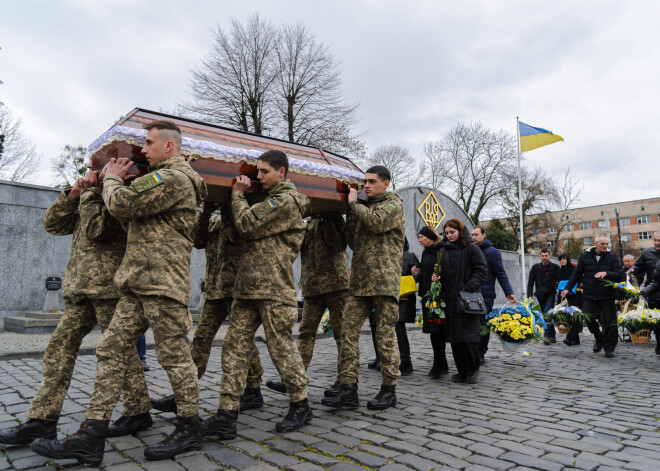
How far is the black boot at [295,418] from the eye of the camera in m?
3.54

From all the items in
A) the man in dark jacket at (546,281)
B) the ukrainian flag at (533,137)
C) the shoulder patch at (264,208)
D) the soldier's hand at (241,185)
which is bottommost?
the man in dark jacket at (546,281)

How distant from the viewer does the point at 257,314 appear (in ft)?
12.4

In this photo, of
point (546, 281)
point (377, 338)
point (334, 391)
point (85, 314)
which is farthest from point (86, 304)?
point (546, 281)

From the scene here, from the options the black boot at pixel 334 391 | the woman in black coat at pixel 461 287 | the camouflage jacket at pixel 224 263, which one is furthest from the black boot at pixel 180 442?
the woman in black coat at pixel 461 287

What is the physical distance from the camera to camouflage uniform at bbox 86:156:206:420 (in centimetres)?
304

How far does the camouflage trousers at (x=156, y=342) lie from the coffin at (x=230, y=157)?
1.07 m

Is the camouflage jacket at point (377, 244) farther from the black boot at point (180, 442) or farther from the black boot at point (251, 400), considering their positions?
the black boot at point (180, 442)

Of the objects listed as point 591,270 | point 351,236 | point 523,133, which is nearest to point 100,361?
point 351,236

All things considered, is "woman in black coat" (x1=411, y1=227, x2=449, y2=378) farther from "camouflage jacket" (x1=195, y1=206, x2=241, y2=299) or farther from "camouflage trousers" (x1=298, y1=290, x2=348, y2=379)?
"camouflage jacket" (x1=195, y1=206, x2=241, y2=299)

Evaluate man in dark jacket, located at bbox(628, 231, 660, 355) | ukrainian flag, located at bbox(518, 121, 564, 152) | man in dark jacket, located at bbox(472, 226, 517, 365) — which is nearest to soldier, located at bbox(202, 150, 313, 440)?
man in dark jacket, located at bbox(472, 226, 517, 365)

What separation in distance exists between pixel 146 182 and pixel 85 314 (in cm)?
111

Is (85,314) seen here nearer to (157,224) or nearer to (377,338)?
(157,224)

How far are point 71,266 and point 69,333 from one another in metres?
0.48

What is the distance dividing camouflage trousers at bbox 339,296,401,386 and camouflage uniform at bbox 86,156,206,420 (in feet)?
5.25
